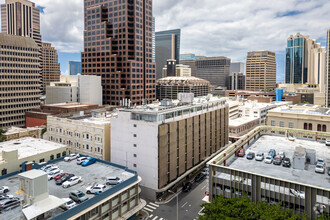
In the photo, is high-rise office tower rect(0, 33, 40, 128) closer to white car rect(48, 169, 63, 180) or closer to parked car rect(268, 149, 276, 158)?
→ white car rect(48, 169, 63, 180)

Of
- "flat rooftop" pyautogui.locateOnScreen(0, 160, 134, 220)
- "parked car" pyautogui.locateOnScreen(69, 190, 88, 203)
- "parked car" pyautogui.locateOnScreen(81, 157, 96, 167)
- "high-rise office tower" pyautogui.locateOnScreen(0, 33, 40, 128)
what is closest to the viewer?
"flat rooftop" pyautogui.locateOnScreen(0, 160, 134, 220)

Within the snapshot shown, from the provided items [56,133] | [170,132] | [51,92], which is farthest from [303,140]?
[51,92]

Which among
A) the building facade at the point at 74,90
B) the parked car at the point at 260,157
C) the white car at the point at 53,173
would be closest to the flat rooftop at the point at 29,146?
the white car at the point at 53,173

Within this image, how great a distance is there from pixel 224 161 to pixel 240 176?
724cm

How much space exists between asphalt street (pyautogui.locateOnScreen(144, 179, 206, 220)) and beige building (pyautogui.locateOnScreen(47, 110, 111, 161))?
22.1 meters

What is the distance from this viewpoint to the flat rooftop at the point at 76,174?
4166cm

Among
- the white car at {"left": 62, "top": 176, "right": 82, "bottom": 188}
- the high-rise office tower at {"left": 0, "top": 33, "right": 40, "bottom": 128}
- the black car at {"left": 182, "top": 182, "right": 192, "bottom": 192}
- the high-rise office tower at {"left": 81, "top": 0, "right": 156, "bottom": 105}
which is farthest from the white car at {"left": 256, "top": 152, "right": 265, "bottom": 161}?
the high-rise office tower at {"left": 0, "top": 33, "right": 40, "bottom": 128}

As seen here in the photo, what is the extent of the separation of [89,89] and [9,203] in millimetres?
106228

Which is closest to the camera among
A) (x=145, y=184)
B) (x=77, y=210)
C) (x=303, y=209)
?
(x=303, y=209)

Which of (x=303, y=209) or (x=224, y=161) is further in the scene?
(x=224, y=161)

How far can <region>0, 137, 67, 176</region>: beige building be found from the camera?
60.7m

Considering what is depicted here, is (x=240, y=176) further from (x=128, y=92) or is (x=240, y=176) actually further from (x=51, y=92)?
(x=51, y=92)

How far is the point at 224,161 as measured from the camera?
49.9m

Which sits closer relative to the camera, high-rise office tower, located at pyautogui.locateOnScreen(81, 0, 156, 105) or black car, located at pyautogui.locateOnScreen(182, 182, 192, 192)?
black car, located at pyautogui.locateOnScreen(182, 182, 192, 192)
